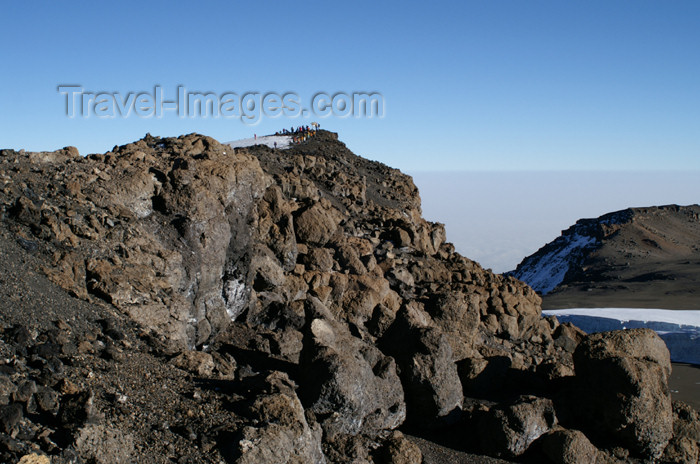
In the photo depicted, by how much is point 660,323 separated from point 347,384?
27.2 meters

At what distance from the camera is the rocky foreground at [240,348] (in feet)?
29.1

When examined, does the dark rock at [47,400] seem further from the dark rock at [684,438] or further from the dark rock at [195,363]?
the dark rock at [684,438]

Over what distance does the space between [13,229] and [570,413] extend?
1268 cm

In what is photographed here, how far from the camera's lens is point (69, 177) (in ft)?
45.9

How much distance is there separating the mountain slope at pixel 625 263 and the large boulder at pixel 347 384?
33.1 metres

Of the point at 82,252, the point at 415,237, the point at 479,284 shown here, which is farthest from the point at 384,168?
the point at 82,252

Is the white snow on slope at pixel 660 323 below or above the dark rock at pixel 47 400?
below

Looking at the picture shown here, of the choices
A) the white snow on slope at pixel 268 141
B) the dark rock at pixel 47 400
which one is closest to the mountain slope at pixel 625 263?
the white snow on slope at pixel 268 141

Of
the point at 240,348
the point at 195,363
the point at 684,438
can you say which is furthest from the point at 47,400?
the point at 684,438

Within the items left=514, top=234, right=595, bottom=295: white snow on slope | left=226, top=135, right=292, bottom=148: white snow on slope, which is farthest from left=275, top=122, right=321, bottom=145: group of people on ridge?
left=514, top=234, right=595, bottom=295: white snow on slope

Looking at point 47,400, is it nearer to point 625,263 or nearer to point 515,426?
point 515,426

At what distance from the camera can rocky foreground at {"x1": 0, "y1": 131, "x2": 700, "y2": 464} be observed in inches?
349

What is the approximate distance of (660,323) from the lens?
1305 inches

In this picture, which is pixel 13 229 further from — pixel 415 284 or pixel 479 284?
pixel 479 284
